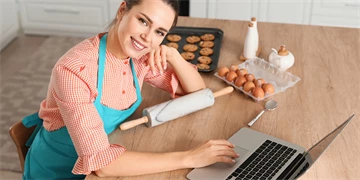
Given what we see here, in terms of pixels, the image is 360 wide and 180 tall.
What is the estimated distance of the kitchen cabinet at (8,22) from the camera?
3744 millimetres

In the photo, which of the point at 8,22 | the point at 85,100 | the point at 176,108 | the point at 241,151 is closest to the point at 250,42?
the point at 176,108

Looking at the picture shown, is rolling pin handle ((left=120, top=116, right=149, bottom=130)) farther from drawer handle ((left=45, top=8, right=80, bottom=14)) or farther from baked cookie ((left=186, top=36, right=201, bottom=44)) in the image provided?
drawer handle ((left=45, top=8, right=80, bottom=14))

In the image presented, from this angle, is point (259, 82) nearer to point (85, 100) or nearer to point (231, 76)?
point (231, 76)

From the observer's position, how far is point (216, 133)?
1588 mm

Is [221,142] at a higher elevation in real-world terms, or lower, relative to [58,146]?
higher

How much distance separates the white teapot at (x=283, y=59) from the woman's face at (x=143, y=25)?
595mm

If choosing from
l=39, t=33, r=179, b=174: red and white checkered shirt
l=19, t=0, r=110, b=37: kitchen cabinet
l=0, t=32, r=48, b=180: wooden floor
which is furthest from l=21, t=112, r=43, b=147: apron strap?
l=19, t=0, r=110, b=37: kitchen cabinet

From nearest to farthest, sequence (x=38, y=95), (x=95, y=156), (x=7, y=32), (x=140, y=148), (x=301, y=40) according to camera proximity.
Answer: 1. (x=95, y=156)
2. (x=140, y=148)
3. (x=301, y=40)
4. (x=38, y=95)
5. (x=7, y=32)

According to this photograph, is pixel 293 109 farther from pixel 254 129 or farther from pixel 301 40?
pixel 301 40

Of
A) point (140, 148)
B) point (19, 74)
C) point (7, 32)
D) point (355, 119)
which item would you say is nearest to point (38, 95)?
point (19, 74)

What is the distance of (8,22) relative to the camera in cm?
→ 381

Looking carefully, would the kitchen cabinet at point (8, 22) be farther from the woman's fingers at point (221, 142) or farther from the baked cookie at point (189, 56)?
the woman's fingers at point (221, 142)

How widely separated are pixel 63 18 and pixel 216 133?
2.65 meters

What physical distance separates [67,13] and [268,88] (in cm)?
250
